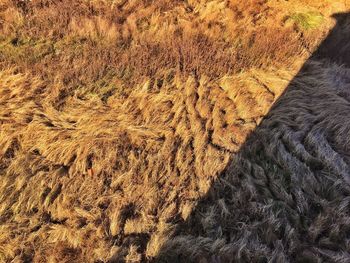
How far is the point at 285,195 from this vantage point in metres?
4.44

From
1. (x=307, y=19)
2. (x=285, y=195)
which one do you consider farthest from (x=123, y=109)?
(x=307, y=19)

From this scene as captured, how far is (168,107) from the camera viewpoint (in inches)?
205

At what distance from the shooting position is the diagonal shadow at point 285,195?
394 cm

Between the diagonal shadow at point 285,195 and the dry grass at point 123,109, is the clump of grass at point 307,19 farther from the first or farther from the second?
the diagonal shadow at point 285,195

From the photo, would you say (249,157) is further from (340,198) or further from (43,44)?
(43,44)

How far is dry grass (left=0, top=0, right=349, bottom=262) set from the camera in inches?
159

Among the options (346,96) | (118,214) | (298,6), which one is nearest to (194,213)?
(118,214)

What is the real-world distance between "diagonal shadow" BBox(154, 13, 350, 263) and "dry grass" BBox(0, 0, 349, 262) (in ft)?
0.55

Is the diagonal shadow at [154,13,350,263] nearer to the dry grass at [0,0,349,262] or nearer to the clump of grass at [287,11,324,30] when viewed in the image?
the dry grass at [0,0,349,262]

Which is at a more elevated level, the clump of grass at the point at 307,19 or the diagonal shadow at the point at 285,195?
the clump of grass at the point at 307,19

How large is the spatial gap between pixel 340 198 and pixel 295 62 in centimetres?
243

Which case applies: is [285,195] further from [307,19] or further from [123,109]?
[307,19]

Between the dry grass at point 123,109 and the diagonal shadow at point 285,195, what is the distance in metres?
0.17

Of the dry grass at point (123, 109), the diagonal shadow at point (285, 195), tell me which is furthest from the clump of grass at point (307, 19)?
the diagonal shadow at point (285, 195)
